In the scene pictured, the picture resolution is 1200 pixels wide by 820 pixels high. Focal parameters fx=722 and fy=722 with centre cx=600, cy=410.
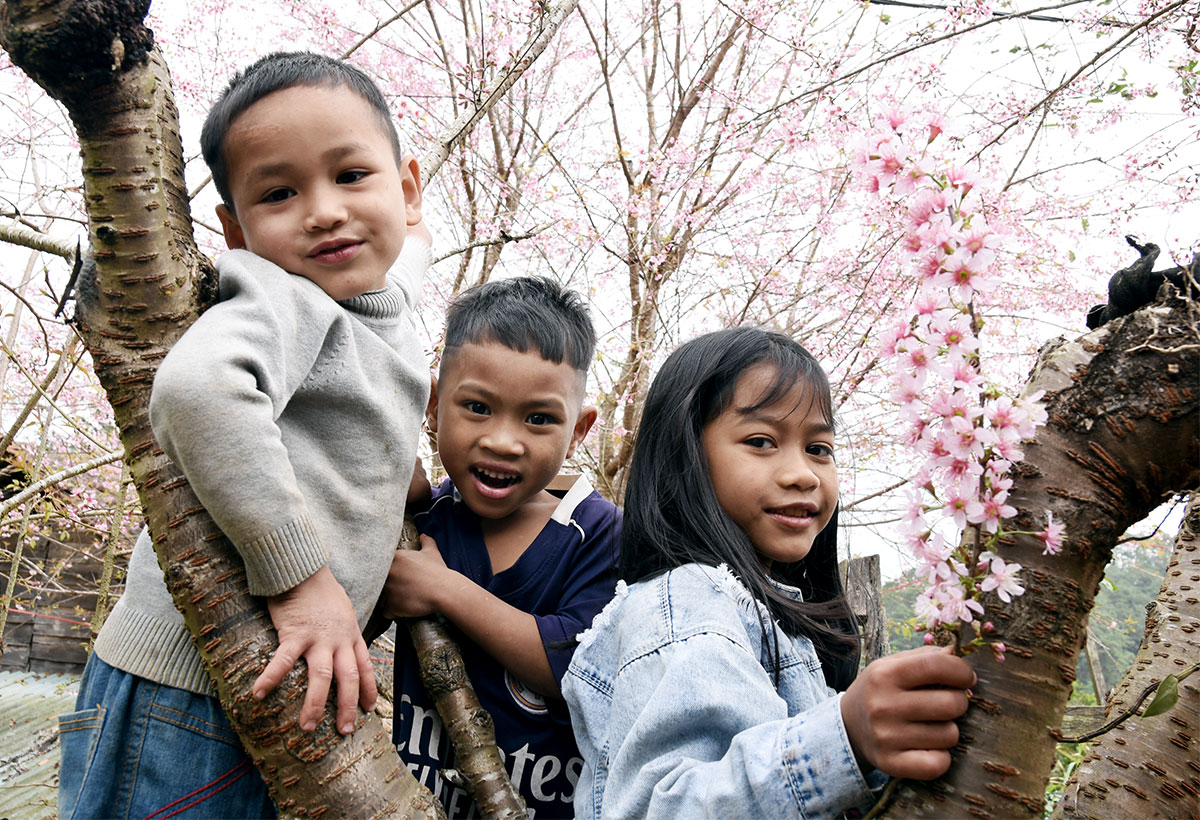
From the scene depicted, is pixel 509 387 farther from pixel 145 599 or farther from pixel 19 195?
pixel 19 195

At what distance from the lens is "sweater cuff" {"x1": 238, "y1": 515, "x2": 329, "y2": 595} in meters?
1.03

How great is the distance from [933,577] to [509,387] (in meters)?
1.05

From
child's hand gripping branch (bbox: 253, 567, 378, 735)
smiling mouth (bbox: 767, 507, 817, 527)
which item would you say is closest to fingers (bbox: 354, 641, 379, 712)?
child's hand gripping branch (bbox: 253, 567, 378, 735)

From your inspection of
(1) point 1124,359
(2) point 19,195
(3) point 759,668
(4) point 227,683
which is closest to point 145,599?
(4) point 227,683

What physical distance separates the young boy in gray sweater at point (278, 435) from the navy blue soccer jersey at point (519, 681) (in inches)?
10.2

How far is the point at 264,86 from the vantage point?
1282mm

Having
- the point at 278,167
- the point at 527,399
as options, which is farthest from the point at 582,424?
the point at 278,167

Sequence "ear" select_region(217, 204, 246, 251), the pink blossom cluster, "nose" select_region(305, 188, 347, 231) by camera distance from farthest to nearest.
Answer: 1. "ear" select_region(217, 204, 246, 251)
2. "nose" select_region(305, 188, 347, 231)
3. the pink blossom cluster

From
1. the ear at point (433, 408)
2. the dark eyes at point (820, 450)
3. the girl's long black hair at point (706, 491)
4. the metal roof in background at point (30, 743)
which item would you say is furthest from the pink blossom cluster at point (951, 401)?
the metal roof in background at point (30, 743)

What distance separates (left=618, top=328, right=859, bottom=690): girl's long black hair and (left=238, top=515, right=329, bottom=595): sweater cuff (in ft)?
1.97

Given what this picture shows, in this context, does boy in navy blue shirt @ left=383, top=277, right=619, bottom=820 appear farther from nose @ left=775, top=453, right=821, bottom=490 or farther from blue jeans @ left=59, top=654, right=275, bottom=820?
nose @ left=775, top=453, right=821, bottom=490

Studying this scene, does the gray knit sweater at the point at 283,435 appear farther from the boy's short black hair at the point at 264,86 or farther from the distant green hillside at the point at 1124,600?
the distant green hillside at the point at 1124,600

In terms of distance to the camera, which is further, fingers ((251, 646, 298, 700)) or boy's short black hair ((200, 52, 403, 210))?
boy's short black hair ((200, 52, 403, 210))

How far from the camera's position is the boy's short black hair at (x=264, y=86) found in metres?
1.28
